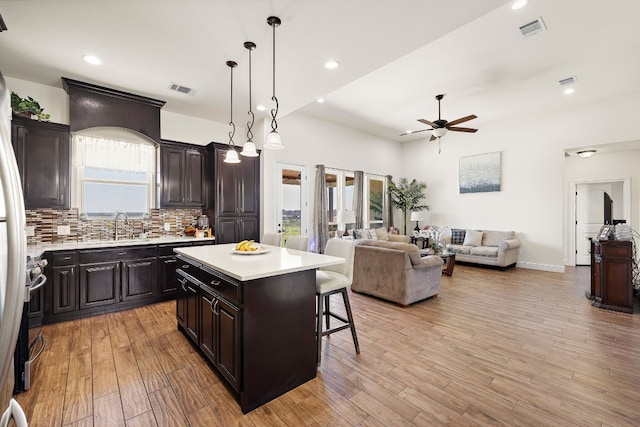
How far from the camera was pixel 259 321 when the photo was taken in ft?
6.35

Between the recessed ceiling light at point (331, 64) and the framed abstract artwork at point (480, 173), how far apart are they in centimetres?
567

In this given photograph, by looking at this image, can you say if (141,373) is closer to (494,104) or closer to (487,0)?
(487,0)

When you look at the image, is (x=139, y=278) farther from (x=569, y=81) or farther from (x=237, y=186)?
(x=569, y=81)

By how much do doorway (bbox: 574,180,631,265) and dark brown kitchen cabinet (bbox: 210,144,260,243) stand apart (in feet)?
25.4

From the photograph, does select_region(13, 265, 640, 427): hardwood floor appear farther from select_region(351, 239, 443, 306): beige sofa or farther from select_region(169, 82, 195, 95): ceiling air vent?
select_region(169, 82, 195, 95): ceiling air vent

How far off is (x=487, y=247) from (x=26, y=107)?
8513mm

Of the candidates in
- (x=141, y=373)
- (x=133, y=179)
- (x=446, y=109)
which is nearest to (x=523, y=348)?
(x=141, y=373)

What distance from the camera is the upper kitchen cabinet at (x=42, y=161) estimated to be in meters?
3.37

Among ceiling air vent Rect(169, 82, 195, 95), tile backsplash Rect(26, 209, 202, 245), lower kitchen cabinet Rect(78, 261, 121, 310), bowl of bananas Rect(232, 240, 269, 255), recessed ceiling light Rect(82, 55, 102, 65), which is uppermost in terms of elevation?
ceiling air vent Rect(169, 82, 195, 95)

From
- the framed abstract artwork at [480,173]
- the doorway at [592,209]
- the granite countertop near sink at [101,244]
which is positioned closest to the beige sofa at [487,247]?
the framed abstract artwork at [480,173]

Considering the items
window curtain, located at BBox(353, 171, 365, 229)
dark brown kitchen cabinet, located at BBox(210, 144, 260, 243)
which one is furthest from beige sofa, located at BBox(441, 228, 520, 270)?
dark brown kitchen cabinet, located at BBox(210, 144, 260, 243)

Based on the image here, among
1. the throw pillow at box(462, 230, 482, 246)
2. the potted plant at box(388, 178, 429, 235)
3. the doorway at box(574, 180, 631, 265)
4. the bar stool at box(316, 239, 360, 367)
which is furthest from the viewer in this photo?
the potted plant at box(388, 178, 429, 235)

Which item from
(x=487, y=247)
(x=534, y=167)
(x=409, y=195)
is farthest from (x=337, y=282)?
(x=534, y=167)

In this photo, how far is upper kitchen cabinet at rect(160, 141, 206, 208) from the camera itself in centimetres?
442
